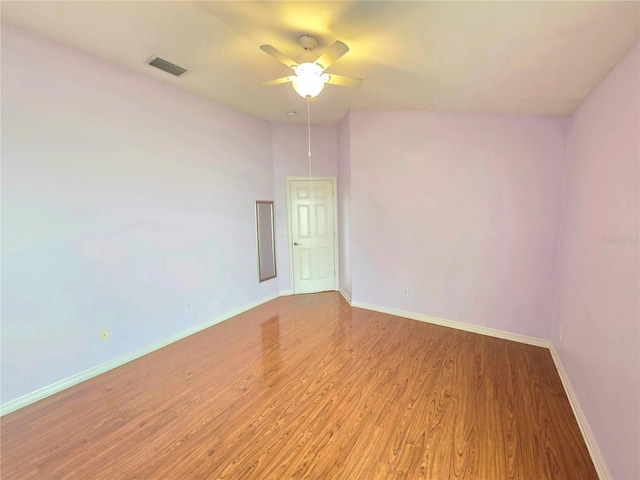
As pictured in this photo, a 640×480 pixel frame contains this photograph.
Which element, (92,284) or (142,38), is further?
(92,284)

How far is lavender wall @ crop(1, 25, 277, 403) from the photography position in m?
2.10

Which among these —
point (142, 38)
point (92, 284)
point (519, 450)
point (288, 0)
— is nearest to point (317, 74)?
point (288, 0)

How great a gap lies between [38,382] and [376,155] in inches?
162

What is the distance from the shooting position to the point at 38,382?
2234 mm

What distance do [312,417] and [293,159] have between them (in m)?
3.78

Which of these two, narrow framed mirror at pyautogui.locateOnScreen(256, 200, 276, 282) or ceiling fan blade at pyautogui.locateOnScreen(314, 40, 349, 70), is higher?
ceiling fan blade at pyautogui.locateOnScreen(314, 40, 349, 70)

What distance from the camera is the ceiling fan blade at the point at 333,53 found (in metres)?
1.69

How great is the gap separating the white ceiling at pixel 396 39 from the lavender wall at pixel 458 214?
46 centimetres

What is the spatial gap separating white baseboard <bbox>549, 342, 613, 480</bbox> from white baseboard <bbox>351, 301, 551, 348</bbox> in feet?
1.51

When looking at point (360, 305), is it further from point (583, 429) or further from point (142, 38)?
point (142, 38)

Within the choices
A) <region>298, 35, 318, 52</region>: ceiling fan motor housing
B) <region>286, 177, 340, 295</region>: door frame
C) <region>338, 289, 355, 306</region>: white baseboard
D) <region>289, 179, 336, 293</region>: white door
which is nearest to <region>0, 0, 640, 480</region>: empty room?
<region>298, 35, 318, 52</region>: ceiling fan motor housing

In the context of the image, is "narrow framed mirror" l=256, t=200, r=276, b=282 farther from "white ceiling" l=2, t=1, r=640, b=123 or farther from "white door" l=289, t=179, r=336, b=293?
"white ceiling" l=2, t=1, r=640, b=123

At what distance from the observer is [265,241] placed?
4555 millimetres

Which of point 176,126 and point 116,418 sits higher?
point 176,126
